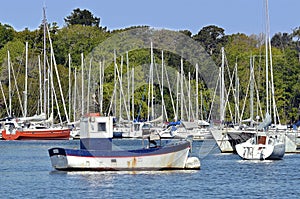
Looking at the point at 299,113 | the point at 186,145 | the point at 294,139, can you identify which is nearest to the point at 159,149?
the point at 186,145

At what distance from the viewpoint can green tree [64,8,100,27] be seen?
176m

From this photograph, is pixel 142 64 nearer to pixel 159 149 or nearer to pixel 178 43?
pixel 178 43

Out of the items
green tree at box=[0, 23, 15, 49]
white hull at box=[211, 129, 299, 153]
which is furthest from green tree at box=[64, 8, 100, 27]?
white hull at box=[211, 129, 299, 153]

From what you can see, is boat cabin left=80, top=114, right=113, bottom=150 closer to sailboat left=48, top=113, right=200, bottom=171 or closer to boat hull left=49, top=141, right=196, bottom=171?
sailboat left=48, top=113, right=200, bottom=171

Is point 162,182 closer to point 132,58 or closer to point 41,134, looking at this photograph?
point 41,134

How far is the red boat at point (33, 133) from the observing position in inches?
4190

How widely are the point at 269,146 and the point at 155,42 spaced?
42.2 meters

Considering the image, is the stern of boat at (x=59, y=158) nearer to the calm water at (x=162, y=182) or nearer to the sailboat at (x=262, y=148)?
the calm water at (x=162, y=182)

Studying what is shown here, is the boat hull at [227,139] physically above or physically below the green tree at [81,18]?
below

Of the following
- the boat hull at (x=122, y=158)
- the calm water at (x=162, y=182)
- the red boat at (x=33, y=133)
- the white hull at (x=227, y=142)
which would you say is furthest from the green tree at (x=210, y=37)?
the boat hull at (x=122, y=158)

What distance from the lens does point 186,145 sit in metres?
58.4

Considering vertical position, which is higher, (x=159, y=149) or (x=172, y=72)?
(x=172, y=72)

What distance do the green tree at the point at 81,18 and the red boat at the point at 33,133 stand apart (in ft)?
214

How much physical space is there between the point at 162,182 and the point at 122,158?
13.5ft
